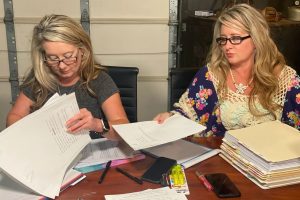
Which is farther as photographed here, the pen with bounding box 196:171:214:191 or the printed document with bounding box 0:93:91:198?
the pen with bounding box 196:171:214:191

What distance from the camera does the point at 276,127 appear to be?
131 cm

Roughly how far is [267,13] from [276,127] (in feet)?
5.38

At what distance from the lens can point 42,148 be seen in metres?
1.07

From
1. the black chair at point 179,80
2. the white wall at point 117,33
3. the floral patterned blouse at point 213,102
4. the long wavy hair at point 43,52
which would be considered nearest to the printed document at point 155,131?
the floral patterned blouse at point 213,102

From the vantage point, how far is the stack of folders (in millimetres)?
1092

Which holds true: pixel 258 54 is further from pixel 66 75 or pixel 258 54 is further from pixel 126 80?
pixel 66 75

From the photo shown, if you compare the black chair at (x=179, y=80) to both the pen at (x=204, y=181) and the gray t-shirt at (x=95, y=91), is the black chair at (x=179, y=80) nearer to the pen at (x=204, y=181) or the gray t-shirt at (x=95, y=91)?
the gray t-shirt at (x=95, y=91)

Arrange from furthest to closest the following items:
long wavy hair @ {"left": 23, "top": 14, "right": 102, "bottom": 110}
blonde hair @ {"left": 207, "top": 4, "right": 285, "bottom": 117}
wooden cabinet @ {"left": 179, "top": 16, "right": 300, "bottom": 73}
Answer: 1. wooden cabinet @ {"left": 179, "top": 16, "right": 300, "bottom": 73}
2. blonde hair @ {"left": 207, "top": 4, "right": 285, "bottom": 117}
3. long wavy hair @ {"left": 23, "top": 14, "right": 102, "bottom": 110}

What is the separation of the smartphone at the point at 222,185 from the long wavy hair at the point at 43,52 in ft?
2.65

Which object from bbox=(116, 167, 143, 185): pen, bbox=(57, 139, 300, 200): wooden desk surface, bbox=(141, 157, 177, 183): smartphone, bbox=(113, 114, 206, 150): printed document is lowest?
bbox=(57, 139, 300, 200): wooden desk surface

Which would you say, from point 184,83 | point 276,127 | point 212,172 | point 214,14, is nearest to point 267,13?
point 214,14

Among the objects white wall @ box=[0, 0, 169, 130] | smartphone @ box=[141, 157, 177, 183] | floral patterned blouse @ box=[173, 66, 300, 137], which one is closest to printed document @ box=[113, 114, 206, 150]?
smartphone @ box=[141, 157, 177, 183]

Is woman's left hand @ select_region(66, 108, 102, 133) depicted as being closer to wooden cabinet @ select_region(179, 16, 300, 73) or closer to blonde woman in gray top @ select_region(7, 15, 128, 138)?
blonde woman in gray top @ select_region(7, 15, 128, 138)

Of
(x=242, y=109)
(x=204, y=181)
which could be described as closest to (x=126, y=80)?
(x=242, y=109)
